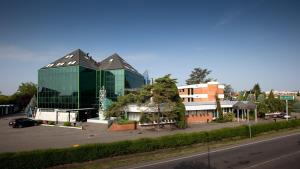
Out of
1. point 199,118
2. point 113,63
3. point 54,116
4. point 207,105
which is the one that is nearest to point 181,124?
point 199,118

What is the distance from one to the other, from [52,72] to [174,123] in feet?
103

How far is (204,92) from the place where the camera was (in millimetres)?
61531

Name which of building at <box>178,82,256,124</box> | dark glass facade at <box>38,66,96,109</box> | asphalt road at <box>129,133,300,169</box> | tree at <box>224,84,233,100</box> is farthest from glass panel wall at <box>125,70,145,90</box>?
tree at <box>224,84,233,100</box>

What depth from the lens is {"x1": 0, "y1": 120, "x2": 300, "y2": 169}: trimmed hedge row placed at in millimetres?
16938

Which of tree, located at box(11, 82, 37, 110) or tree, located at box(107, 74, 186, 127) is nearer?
tree, located at box(107, 74, 186, 127)

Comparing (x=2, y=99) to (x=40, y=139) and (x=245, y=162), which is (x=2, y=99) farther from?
(x=245, y=162)

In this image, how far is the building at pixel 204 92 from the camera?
60.7 metres

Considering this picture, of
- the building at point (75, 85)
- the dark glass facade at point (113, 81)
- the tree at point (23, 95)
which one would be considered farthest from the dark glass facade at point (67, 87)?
the tree at point (23, 95)

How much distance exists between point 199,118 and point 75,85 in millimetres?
27899

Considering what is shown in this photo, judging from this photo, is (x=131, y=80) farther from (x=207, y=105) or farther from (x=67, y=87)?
(x=207, y=105)

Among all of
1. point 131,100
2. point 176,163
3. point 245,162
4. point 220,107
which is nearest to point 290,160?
point 245,162

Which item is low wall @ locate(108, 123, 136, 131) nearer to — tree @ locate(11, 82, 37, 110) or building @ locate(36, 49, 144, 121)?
building @ locate(36, 49, 144, 121)

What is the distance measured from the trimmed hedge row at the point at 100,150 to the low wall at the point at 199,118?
61.1 feet

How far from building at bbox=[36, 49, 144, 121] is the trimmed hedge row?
1102 inches
